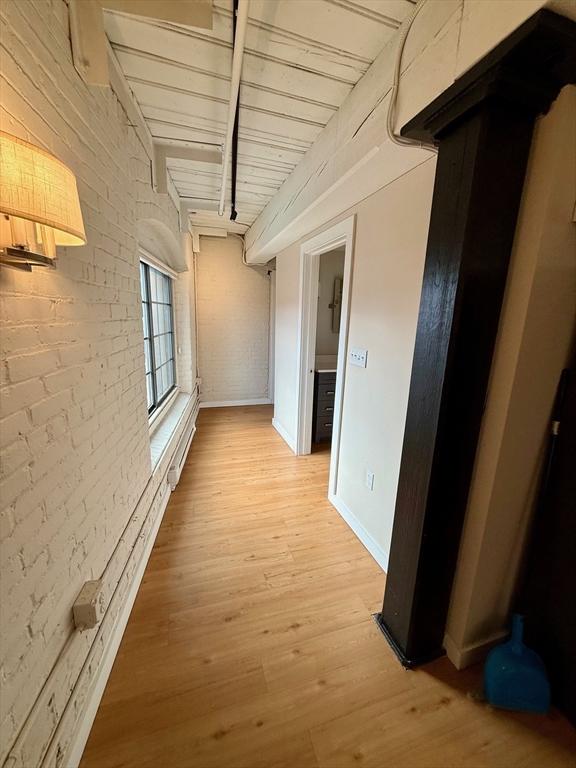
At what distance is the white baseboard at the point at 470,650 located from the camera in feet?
4.28

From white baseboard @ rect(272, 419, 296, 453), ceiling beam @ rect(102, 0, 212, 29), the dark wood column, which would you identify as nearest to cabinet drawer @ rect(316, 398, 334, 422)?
white baseboard @ rect(272, 419, 296, 453)

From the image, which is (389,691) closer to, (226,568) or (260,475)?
(226,568)

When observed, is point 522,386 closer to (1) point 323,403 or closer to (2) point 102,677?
(2) point 102,677

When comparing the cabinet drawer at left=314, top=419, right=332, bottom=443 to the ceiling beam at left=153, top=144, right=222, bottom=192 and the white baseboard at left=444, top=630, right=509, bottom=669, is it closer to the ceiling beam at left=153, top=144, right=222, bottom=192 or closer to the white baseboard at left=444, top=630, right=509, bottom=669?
the white baseboard at left=444, top=630, right=509, bottom=669

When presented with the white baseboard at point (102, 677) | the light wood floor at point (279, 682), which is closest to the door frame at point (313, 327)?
the light wood floor at point (279, 682)

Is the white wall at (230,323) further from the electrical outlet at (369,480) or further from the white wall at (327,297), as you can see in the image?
the electrical outlet at (369,480)

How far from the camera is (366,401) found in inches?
77.0

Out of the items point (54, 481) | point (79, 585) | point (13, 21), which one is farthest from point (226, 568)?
point (13, 21)

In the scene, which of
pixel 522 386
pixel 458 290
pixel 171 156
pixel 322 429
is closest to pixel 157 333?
pixel 171 156

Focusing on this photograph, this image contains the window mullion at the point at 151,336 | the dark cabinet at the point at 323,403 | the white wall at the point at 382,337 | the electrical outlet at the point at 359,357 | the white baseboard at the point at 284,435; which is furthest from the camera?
the white baseboard at the point at 284,435

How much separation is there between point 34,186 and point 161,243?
Answer: 2383 millimetres

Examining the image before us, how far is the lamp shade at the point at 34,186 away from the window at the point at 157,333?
5.45 feet

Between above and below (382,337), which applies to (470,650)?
below

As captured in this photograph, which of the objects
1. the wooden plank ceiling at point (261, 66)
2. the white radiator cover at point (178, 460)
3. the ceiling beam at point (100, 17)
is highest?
the wooden plank ceiling at point (261, 66)
